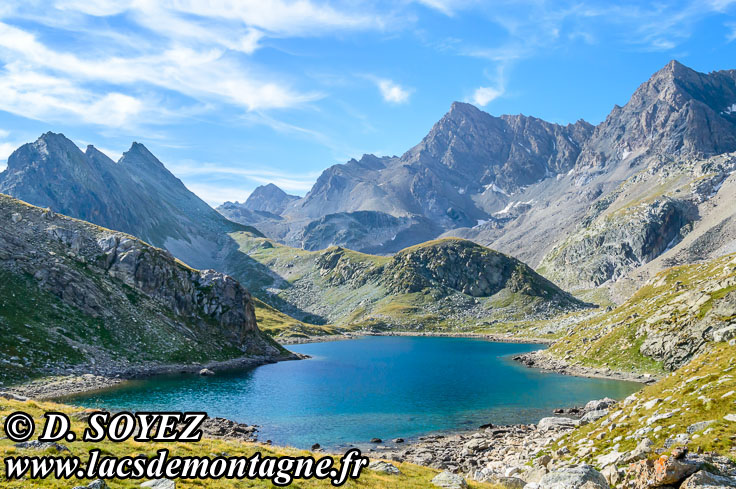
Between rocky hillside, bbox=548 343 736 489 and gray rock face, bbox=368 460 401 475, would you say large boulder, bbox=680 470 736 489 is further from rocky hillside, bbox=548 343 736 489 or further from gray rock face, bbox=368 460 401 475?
gray rock face, bbox=368 460 401 475

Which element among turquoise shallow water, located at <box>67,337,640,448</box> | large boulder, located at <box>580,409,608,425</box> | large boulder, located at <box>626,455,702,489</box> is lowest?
turquoise shallow water, located at <box>67,337,640,448</box>

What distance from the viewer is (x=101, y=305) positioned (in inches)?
3718

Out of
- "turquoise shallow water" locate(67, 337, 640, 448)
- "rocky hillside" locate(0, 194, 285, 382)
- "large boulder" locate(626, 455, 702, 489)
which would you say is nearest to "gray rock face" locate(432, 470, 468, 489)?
A: "large boulder" locate(626, 455, 702, 489)

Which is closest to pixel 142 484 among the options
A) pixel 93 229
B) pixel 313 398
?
pixel 313 398

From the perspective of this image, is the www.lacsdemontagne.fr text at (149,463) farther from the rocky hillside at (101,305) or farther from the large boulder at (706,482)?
the rocky hillside at (101,305)

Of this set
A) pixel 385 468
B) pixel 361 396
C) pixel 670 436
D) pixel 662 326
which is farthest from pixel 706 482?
pixel 662 326

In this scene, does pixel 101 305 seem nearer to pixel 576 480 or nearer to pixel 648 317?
pixel 576 480

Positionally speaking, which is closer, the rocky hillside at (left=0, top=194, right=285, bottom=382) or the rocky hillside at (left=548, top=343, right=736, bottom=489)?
the rocky hillside at (left=548, top=343, right=736, bottom=489)

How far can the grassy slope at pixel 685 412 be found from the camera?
78.0ft

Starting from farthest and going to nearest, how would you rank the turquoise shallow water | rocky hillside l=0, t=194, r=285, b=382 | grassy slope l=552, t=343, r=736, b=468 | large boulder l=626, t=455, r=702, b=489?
rocky hillside l=0, t=194, r=285, b=382 < the turquoise shallow water < grassy slope l=552, t=343, r=736, b=468 < large boulder l=626, t=455, r=702, b=489

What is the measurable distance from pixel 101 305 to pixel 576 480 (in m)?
99.6

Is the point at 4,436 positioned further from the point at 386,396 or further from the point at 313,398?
the point at 386,396

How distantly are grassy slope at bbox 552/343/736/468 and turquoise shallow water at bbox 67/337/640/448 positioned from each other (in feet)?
93.8

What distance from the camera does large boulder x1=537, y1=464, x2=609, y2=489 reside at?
20047 mm
